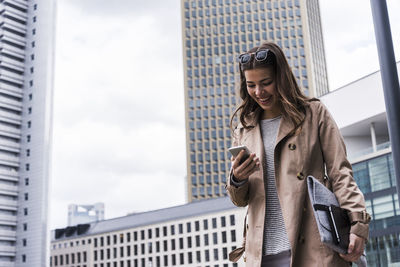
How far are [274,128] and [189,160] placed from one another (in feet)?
369

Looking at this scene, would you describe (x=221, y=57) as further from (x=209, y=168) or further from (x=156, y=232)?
(x=156, y=232)

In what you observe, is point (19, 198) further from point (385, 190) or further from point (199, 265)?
point (385, 190)

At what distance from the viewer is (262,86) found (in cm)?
302

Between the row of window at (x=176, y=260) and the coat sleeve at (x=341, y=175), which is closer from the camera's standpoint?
the coat sleeve at (x=341, y=175)

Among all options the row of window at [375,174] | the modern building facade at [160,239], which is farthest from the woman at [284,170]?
the modern building facade at [160,239]

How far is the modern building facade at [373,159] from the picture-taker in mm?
40219

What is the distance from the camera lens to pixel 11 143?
97.9 metres

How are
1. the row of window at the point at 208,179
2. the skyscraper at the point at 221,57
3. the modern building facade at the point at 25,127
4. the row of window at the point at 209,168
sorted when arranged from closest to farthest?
the modern building facade at the point at 25,127 → the row of window at the point at 208,179 → the row of window at the point at 209,168 → the skyscraper at the point at 221,57

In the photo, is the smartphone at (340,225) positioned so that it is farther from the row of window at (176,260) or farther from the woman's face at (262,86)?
the row of window at (176,260)

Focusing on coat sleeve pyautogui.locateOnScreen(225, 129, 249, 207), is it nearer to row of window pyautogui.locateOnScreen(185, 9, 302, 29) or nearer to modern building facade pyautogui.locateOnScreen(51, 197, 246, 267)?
modern building facade pyautogui.locateOnScreen(51, 197, 246, 267)

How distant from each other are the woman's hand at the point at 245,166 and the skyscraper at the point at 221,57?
10777 centimetres

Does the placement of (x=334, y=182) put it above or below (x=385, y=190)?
below

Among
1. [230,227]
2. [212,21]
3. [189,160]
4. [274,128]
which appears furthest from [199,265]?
[274,128]

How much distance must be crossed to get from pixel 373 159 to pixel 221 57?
8237 cm
